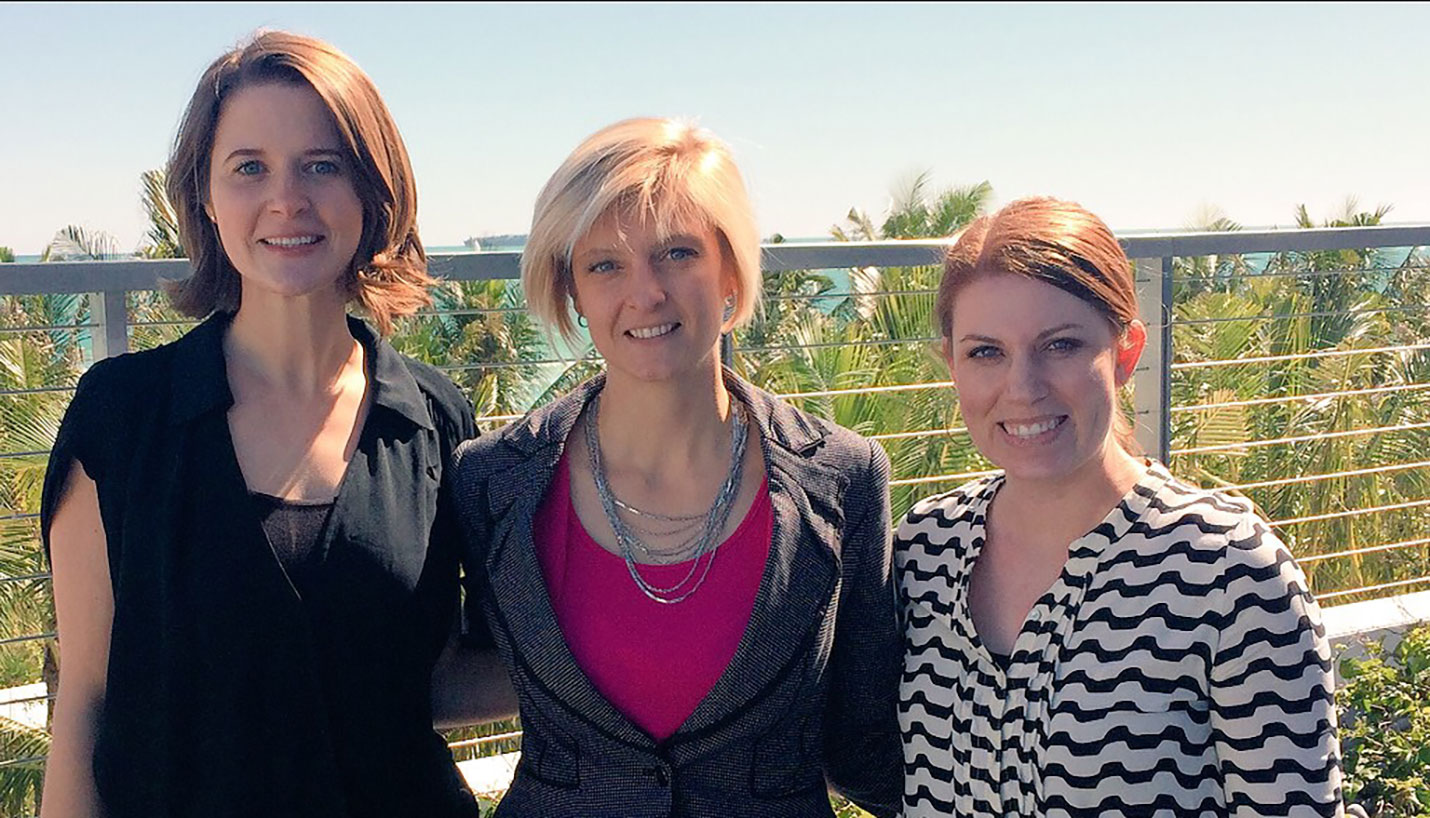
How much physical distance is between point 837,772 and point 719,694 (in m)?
0.41

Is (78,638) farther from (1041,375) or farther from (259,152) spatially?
(1041,375)

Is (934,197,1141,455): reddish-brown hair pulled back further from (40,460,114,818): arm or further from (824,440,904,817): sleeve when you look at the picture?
(40,460,114,818): arm

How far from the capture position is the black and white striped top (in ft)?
6.98

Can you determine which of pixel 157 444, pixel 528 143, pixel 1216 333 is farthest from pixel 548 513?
pixel 528 143

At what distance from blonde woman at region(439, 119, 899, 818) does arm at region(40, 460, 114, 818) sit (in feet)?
2.18

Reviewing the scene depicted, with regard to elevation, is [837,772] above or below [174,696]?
below

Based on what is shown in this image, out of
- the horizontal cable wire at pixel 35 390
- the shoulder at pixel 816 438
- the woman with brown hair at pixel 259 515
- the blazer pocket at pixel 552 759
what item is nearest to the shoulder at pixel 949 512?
the shoulder at pixel 816 438

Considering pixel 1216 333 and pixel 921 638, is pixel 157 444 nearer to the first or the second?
pixel 921 638

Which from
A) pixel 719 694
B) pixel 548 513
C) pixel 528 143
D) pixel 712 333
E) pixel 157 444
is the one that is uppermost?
pixel 528 143

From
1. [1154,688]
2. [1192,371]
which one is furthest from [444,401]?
[1192,371]

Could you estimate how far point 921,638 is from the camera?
2.60 m

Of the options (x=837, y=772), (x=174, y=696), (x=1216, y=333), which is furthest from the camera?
(x=1216, y=333)

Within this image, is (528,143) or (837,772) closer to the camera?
(837,772)

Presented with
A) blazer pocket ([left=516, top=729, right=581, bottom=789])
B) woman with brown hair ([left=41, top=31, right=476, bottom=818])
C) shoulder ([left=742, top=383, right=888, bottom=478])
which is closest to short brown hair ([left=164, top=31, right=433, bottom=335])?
woman with brown hair ([left=41, top=31, right=476, bottom=818])
